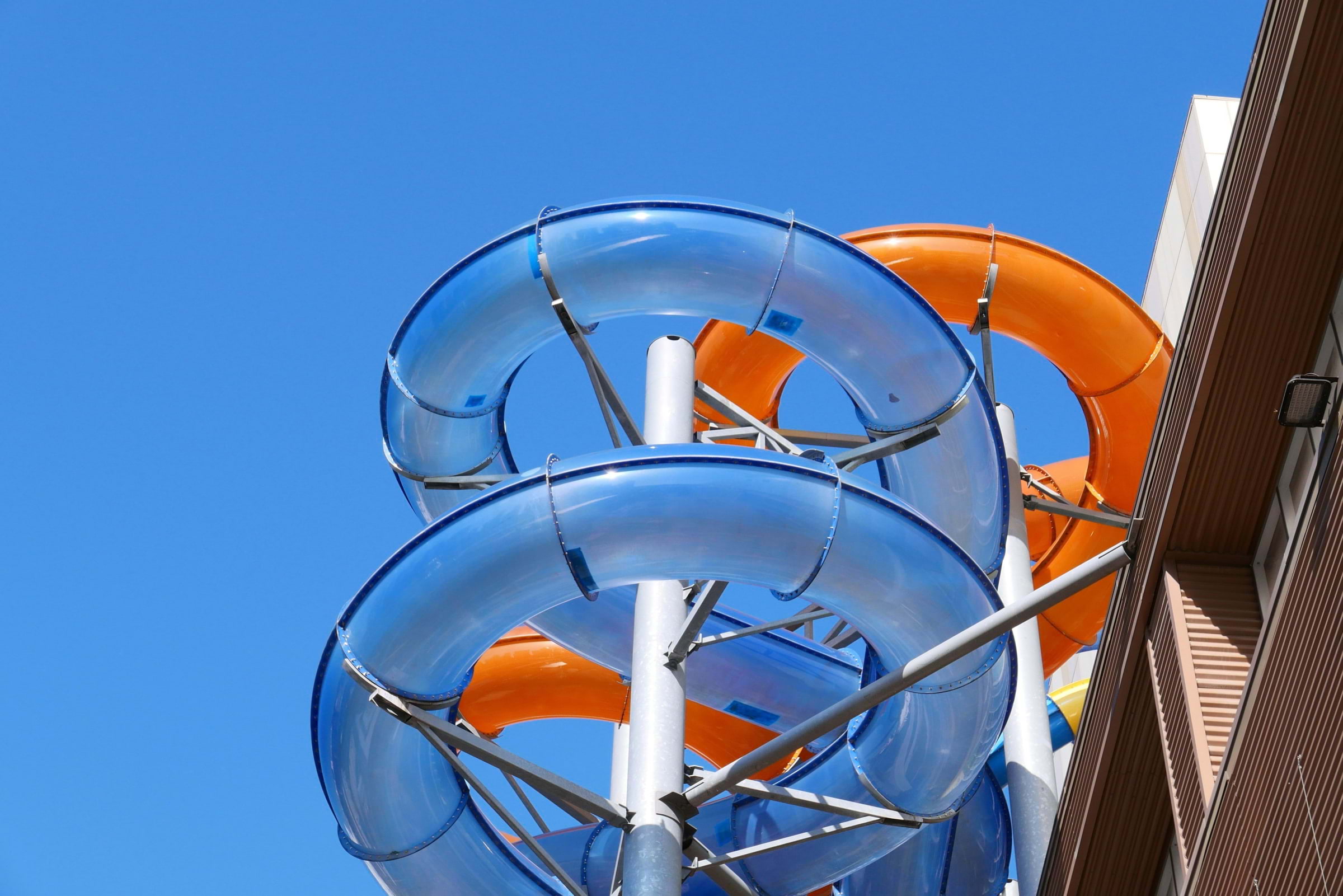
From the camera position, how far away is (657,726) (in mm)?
7766

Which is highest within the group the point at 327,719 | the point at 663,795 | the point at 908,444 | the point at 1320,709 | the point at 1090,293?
the point at 1090,293

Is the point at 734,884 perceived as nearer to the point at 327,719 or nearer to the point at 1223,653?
the point at 327,719

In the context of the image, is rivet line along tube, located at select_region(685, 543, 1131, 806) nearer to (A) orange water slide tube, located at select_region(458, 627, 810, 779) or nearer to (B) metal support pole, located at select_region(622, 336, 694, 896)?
(B) metal support pole, located at select_region(622, 336, 694, 896)

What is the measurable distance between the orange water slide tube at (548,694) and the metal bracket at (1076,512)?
8.73 ft

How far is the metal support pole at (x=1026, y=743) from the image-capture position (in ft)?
29.7

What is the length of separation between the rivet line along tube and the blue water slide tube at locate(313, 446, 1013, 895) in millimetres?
269

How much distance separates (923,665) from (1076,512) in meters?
4.21

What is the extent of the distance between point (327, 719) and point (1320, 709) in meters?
4.87

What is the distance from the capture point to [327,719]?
796 cm

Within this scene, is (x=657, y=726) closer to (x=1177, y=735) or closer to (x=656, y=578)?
(x=656, y=578)

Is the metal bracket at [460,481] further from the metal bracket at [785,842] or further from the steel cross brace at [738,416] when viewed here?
the metal bracket at [785,842]

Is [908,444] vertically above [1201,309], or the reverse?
[908,444]

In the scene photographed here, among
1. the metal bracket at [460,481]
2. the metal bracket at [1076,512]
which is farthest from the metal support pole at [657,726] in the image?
the metal bracket at [1076,512]

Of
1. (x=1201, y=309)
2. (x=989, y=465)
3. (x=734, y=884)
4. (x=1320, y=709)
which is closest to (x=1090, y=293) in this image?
(x=989, y=465)
